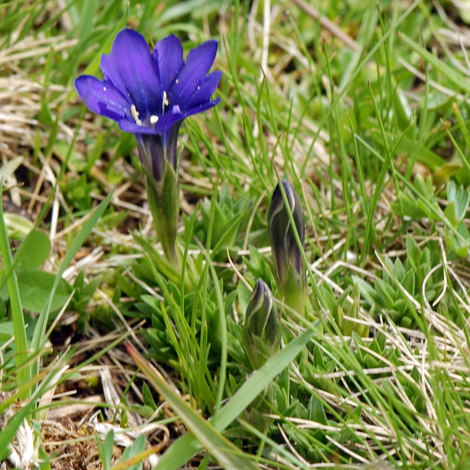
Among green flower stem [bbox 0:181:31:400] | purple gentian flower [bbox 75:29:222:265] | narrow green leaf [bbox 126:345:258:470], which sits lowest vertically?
narrow green leaf [bbox 126:345:258:470]

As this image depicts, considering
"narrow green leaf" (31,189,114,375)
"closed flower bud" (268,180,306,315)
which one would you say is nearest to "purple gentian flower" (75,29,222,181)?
"narrow green leaf" (31,189,114,375)

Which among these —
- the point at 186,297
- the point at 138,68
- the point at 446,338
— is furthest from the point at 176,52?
the point at 446,338

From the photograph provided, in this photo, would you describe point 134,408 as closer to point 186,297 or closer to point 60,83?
point 186,297

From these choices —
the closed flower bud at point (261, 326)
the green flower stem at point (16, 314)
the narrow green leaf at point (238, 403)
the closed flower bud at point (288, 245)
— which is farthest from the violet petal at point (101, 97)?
the narrow green leaf at point (238, 403)

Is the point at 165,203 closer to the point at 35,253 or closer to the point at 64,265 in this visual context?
the point at 64,265

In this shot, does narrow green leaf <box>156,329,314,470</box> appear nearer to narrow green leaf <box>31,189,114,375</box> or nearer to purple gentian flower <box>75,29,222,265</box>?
narrow green leaf <box>31,189,114,375</box>
